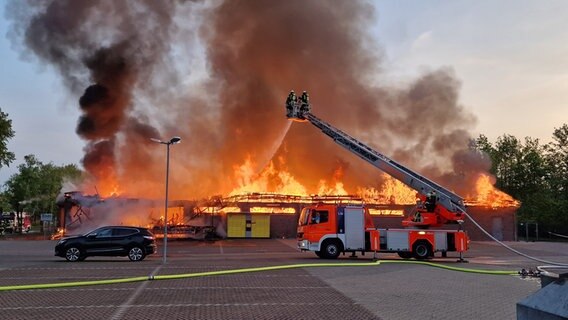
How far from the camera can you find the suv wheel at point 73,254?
68.7 ft

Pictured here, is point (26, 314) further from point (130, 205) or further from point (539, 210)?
point (539, 210)

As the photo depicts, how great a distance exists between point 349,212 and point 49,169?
85.3 metres

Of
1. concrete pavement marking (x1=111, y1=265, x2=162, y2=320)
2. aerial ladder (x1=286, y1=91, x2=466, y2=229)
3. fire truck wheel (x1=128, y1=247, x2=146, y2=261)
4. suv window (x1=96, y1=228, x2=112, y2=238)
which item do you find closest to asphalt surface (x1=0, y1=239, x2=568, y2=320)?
Answer: concrete pavement marking (x1=111, y1=265, x2=162, y2=320)

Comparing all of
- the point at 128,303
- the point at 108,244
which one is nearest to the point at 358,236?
the point at 108,244

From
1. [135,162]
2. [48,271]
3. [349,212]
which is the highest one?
[135,162]

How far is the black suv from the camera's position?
69.0 ft

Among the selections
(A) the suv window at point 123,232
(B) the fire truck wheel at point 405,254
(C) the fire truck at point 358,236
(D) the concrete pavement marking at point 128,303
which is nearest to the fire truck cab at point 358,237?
(C) the fire truck at point 358,236

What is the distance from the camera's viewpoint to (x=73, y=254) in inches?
827

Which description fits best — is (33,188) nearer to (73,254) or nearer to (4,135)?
(4,135)

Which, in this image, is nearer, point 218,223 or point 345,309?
point 345,309

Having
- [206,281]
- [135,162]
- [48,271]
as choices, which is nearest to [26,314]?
[206,281]

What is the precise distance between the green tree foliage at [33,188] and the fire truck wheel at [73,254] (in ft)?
203

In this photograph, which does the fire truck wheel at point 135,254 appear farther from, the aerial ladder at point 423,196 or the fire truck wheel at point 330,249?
the aerial ladder at point 423,196

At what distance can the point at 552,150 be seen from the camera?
6112cm
